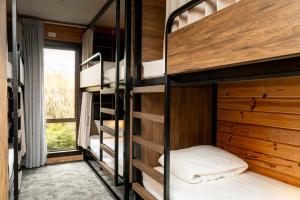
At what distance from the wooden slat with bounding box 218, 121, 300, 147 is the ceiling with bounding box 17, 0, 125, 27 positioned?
2336 mm

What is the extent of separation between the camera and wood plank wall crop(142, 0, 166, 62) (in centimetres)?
247

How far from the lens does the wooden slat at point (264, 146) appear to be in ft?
6.33

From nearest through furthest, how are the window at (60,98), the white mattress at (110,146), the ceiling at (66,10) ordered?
the white mattress at (110,146) < the ceiling at (66,10) < the window at (60,98)

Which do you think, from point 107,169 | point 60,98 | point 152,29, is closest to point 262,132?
point 152,29

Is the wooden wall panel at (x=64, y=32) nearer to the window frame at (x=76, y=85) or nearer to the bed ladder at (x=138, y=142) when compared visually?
the window frame at (x=76, y=85)

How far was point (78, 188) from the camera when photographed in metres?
3.07

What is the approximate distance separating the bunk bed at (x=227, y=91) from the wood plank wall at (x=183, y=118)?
0.04 feet

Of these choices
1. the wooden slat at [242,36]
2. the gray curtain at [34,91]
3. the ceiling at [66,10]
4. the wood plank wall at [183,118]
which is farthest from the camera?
the gray curtain at [34,91]

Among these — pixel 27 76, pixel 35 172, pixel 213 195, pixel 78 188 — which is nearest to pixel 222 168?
pixel 213 195

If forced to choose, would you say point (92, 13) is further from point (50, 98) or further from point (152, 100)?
point (152, 100)

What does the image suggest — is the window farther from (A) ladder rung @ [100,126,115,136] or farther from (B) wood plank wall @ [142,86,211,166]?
(B) wood plank wall @ [142,86,211,166]

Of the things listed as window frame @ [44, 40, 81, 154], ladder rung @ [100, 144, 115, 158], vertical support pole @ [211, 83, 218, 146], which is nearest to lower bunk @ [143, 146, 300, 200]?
vertical support pole @ [211, 83, 218, 146]

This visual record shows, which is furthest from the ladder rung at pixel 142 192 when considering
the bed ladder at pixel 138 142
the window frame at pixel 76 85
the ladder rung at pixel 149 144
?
the window frame at pixel 76 85

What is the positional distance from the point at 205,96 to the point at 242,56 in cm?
161
